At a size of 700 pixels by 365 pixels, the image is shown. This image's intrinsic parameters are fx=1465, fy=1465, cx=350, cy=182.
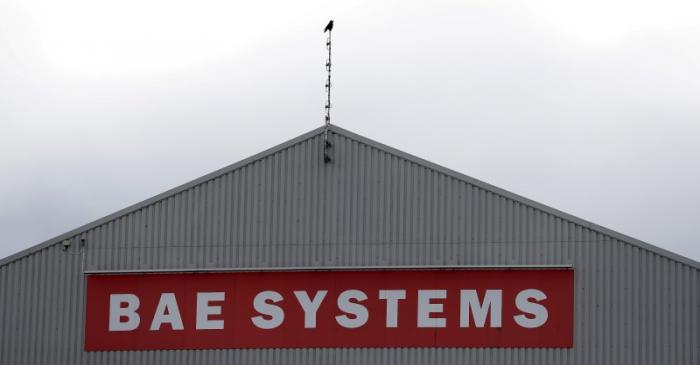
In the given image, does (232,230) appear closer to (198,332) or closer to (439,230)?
(198,332)

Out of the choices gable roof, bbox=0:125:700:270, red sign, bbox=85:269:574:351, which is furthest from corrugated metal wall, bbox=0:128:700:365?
Answer: red sign, bbox=85:269:574:351

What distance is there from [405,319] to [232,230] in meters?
5.95

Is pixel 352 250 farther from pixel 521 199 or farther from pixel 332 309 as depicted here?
pixel 521 199

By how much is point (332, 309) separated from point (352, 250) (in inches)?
73.8

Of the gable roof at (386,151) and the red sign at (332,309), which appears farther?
the red sign at (332,309)

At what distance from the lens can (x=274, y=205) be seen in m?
44.7

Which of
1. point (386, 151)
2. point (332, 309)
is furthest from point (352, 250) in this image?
point (386, 151)

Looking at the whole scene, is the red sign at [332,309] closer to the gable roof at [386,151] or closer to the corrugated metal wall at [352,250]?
the corrugated metal wall at [352,250]

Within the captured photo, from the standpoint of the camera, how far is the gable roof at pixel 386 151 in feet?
141

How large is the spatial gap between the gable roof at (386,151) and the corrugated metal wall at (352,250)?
0.14 m

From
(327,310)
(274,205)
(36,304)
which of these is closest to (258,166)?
(274,205)

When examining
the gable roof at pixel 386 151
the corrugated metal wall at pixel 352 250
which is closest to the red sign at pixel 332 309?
the corrugated metal wall at pixel 352 250

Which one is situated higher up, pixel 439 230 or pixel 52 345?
pixel 439 230

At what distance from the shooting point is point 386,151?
44.5m
